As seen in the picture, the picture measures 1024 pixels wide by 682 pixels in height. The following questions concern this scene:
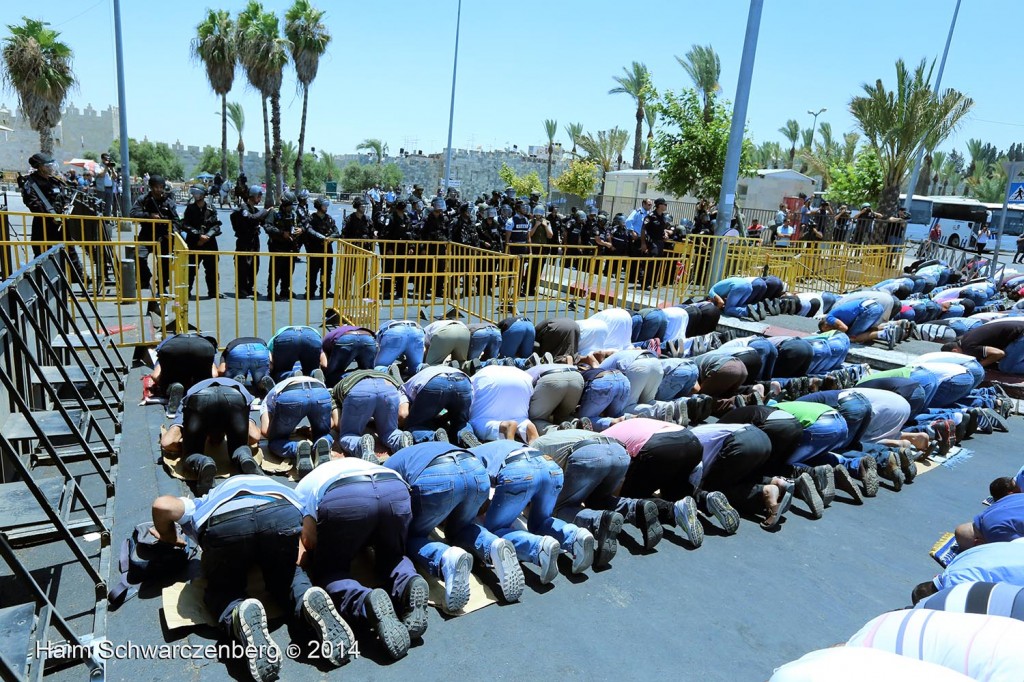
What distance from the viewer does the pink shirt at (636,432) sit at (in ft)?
16.1

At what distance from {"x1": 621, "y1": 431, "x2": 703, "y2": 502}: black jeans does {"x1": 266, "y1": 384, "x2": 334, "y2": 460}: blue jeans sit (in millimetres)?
2421

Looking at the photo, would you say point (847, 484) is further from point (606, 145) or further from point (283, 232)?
point (606, 145)

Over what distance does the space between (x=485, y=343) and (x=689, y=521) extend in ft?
11.4

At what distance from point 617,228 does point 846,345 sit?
285 inches

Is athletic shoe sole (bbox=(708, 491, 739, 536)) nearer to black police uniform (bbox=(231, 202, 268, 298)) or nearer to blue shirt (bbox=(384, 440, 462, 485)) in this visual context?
blue shirt (bbox=(384, 440, 462, 485))

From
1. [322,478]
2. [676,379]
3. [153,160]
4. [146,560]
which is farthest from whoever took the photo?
[153,160]

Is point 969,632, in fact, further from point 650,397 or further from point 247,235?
point 247,235

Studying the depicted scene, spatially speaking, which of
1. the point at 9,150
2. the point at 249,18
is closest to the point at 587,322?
the point at 249,18

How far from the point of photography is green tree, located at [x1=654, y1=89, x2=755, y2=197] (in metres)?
18.1

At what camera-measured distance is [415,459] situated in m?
3.96

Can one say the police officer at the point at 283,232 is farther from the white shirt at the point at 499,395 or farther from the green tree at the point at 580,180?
the green tree at the point at 580,180

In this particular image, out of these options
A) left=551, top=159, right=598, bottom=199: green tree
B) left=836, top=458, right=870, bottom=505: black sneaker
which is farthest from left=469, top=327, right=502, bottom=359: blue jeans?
left=551, top=159, right=598, bottom=199: green tree

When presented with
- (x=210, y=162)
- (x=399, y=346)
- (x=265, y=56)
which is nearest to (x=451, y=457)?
(x=399, y=346)

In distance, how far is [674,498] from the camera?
5.13 metres
